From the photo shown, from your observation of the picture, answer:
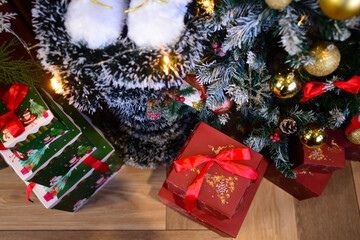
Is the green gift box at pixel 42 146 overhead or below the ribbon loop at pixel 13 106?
below

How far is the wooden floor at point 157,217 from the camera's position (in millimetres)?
1060

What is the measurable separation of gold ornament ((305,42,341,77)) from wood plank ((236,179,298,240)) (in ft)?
2.23

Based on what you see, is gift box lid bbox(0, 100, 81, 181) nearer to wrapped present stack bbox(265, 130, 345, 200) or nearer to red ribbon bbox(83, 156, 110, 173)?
red ribbon bbox(83, 156, 110, 173)

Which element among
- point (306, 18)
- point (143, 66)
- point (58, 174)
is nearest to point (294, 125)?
point (306, 18)

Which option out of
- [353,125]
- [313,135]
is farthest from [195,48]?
[353,125]

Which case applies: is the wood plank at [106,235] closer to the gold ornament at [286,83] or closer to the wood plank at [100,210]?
the wood plank at [100,210]

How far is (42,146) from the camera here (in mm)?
735

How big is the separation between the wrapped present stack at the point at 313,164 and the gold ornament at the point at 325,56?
387 mm

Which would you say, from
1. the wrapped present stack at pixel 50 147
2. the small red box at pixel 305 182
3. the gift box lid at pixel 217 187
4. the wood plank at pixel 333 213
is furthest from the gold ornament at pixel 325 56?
the wood plank at pixel 333 213

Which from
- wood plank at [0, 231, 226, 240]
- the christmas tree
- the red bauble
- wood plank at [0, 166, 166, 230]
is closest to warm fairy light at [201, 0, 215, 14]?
the christmas tree

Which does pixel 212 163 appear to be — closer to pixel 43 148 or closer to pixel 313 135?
pixel 313 135

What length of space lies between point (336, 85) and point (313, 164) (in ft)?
1.03

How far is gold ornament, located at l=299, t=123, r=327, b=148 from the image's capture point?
2.48 feet

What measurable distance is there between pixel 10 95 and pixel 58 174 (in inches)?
10.8
